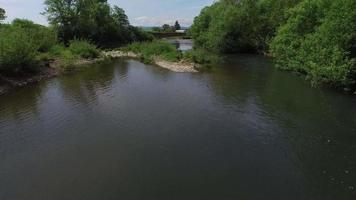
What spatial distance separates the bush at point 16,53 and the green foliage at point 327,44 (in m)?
28.6

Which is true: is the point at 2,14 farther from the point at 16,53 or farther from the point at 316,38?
the point at 316,38

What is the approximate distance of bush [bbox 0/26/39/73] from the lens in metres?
31.6

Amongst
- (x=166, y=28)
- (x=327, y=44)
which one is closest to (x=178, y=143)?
(x=327, y=44)

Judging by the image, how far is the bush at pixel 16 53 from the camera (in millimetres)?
31641

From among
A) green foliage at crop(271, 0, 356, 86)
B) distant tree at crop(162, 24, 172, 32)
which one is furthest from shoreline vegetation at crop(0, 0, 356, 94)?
distant tree at crop(162, 24, 172, 32)

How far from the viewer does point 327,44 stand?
94.7 feet

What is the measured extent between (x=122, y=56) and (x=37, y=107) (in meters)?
34.4

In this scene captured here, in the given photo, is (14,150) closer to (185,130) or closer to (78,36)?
(185,130)

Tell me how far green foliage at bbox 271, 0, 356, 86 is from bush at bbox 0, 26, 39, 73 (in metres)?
28.6

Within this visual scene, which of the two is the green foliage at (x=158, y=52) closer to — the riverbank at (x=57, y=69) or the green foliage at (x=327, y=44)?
the riverbank at (x=57, y=69)

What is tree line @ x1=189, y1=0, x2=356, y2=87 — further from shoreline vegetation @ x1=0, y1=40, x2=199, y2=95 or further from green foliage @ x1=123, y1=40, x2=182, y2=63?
green foliage @ x1=123, y1=40, x2=182, y2=63

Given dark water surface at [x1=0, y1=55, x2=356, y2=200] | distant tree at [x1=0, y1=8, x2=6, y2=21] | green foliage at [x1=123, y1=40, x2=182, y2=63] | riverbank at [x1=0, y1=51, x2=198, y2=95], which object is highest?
distant tree at [x1=0, y1=8, x2=6, y2=21]

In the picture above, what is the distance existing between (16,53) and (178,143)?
23268 mm

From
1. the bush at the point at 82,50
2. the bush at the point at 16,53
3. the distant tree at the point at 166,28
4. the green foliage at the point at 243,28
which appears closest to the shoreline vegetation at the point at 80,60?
the bush at the point at 82,50
